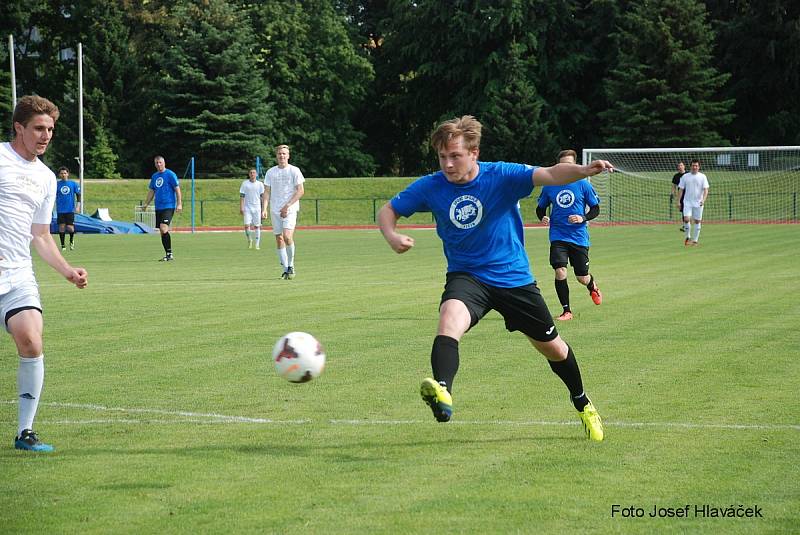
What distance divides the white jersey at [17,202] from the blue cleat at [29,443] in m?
0.96

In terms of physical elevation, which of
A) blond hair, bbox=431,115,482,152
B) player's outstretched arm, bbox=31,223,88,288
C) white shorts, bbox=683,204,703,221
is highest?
blond hair, bbox=431,115,482,152

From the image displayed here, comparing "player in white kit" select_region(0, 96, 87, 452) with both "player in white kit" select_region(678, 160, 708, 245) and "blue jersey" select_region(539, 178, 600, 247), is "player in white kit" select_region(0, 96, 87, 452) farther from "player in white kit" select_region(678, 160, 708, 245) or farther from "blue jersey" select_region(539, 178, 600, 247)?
"player in white kit" select_region(678, 160, 708, 245)

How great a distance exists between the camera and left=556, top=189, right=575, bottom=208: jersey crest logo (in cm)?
1384

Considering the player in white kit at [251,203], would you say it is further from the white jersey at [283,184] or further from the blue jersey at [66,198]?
the white jersey at [283,184]

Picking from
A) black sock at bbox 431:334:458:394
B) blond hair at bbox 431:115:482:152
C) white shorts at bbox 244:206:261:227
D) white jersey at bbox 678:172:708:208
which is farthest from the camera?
white shorts at bbox 244:206:261:227

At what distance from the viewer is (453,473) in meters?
5.85

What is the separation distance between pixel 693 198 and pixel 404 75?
1792 inches

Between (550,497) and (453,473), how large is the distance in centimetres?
66

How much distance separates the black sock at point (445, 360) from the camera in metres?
6.16

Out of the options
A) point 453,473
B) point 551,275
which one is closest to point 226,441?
point 453,473

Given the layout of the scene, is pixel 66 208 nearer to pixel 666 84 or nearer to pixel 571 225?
pixel 571 225

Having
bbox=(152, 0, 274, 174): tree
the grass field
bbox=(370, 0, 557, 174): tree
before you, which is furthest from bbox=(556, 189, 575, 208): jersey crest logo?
bbox=(152, 0, 274, 174): tree

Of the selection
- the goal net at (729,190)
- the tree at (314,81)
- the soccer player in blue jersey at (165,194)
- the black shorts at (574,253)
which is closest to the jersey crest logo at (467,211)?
the black shorts at (574,253)

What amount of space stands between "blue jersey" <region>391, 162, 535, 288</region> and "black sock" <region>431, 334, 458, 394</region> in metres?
0.60
